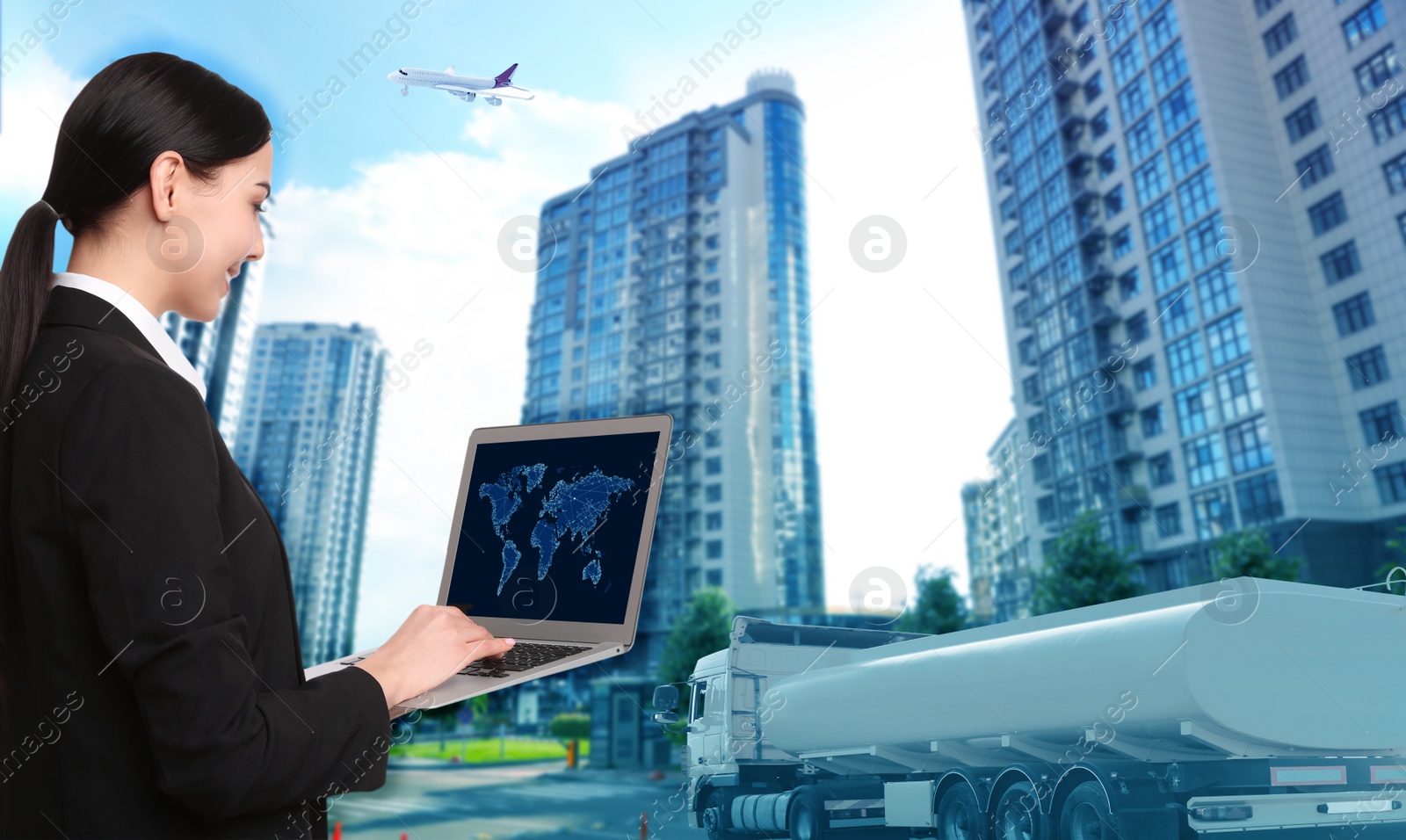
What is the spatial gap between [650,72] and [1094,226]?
1204 cm

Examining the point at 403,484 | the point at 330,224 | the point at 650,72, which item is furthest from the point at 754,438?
the point at 403,484

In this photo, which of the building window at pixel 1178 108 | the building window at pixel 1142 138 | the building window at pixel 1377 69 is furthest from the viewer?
the building window at pixel 1142 138

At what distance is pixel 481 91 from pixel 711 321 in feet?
45.5

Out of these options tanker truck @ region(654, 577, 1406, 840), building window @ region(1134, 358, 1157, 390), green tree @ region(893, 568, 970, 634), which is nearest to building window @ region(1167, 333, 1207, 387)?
building window @ region(1134, 358, 1157, 390)

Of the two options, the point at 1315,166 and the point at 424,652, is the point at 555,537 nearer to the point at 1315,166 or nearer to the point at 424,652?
the point at 424,652

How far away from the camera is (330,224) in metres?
7.30

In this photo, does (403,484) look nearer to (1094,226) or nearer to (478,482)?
(478,482)

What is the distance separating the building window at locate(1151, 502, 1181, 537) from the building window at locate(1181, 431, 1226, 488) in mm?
514

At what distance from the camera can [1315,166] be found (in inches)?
459

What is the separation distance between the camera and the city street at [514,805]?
2314mm

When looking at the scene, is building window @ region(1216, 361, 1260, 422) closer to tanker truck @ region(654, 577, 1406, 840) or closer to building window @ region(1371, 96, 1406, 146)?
building window @ region(1371, 96, 1406, 146)

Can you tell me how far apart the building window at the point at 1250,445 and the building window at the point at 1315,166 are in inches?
127

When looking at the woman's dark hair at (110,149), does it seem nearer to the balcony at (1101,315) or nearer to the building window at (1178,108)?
the building window at (1178,108)

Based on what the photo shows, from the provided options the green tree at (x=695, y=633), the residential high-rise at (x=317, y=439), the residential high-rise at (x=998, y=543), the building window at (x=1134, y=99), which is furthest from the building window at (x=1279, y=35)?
the residential high-rise at (x=317, y=439)
